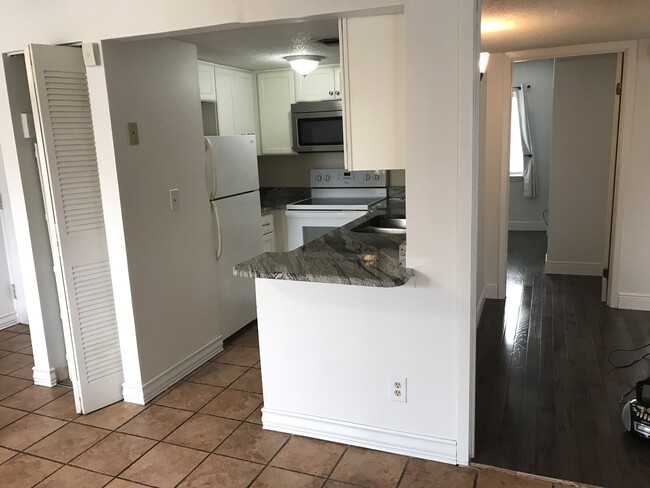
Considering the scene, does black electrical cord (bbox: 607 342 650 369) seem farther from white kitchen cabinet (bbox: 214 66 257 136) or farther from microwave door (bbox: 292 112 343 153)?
white kitchen cabinet (bbox: 214 66 257 136)

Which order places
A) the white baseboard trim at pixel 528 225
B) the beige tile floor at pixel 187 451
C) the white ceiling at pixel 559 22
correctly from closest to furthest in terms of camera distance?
the beige tile floor at pixel 187 451
the white ceiling at pixel 559 22
the white baseboard trim at pixel 528 225

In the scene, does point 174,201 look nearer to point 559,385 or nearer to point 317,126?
point 317,126

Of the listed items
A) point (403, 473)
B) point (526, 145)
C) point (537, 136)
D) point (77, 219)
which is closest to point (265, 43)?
point (77, 219)

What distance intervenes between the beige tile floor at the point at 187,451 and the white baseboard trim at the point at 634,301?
2.54 meters

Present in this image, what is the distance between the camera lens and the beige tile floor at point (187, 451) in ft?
7.51

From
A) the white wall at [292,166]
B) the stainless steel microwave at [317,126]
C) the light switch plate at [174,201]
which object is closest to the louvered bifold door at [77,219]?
the light switch plate at [174,201]

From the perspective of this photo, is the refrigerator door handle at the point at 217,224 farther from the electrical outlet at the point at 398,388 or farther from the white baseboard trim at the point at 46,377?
the electrical outlet at the point at 398,388

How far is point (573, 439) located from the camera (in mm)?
2490

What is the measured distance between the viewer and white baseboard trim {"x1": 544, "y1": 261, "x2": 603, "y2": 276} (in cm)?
523

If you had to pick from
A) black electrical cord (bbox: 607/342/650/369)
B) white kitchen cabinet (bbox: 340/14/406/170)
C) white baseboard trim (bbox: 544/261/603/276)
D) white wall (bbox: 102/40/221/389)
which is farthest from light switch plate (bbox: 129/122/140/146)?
white baseboard trim (bbox: 544/261/603/276)

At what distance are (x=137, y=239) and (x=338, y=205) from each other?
2.09 m

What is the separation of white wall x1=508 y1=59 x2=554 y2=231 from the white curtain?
0.08m

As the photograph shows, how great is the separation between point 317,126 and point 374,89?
252 cm

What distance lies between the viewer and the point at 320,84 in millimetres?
4645
